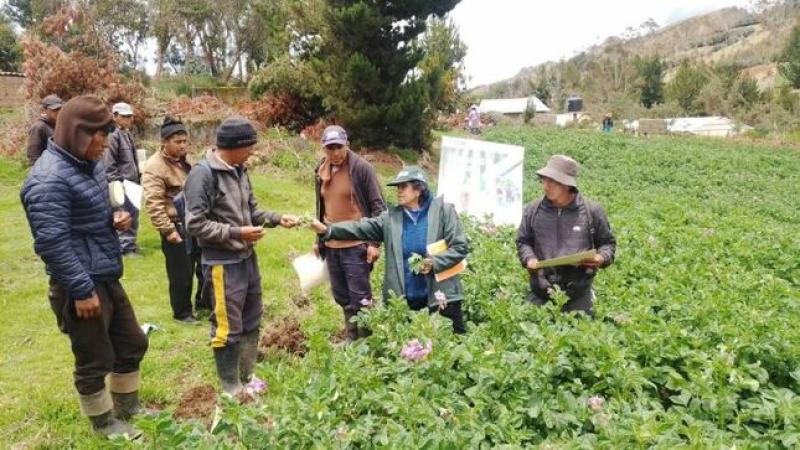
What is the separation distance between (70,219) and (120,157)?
12.6 ft

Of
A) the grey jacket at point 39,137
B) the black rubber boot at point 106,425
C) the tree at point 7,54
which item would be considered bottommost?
the black rubber boot at point 106,425

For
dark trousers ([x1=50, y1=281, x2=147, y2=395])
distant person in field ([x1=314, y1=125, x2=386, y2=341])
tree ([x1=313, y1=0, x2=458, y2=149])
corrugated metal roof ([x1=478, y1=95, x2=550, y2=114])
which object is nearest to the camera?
dark trousers ([x1=50, y1=281, x2=147, y2=395])

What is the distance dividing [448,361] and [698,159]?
2079cm

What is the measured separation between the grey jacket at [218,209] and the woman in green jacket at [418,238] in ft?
1.76

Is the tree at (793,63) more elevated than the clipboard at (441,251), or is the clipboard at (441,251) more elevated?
the tree at (793,63)

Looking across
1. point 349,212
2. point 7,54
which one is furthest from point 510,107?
point 349,212

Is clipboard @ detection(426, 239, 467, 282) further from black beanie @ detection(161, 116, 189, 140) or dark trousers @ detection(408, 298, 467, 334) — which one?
black beanie @ detection(161, 116, 189, 140)

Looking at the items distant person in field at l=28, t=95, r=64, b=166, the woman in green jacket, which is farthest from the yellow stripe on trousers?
distant person in field at l=28, t=95, r=64, b=166

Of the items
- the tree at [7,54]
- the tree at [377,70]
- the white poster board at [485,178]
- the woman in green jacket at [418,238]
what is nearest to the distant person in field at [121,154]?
the woman in green jacket at [418,238]

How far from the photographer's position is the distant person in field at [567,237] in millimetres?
4352

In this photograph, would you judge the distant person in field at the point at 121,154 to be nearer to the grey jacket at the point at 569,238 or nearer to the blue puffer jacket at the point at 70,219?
the blue puffer jacket at the point at 70,219

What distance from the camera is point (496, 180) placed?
8.30 meters

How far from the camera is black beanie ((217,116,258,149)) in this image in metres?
3.98

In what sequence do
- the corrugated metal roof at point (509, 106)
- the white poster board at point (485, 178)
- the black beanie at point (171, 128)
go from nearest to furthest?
the black beanie at point (171, 128), the white poster board at point (485, 178), the corrugated metal roof at point (509, 106)
